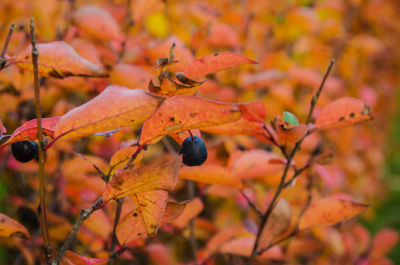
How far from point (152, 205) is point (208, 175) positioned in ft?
0.82

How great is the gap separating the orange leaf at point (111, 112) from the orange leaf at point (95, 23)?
1.90 feet

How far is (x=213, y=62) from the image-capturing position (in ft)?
2.05

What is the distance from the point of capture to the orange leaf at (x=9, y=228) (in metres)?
0.67

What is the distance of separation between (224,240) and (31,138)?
676mm

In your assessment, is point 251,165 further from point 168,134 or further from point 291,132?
point 168,134

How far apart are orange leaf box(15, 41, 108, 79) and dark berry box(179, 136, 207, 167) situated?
17 cm

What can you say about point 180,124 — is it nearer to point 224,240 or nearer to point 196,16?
point 224,240

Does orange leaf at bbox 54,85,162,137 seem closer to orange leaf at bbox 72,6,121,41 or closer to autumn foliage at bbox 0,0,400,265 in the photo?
autumn foliage at bbox 0,0,400,265

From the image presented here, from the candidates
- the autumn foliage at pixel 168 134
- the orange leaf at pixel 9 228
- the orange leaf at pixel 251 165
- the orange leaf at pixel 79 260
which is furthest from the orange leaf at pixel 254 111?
the orange leaf at pixel 9 228

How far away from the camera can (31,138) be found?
577 mm

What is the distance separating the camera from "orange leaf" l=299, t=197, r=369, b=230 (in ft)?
2.74

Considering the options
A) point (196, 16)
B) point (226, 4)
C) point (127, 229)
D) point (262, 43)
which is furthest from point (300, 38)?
point (127, 229)

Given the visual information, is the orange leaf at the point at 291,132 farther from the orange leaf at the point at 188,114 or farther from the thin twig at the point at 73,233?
the thin twig at the point at 73,233

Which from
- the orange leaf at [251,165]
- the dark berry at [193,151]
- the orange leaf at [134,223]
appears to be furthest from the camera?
the orange leaf at [251,165]
